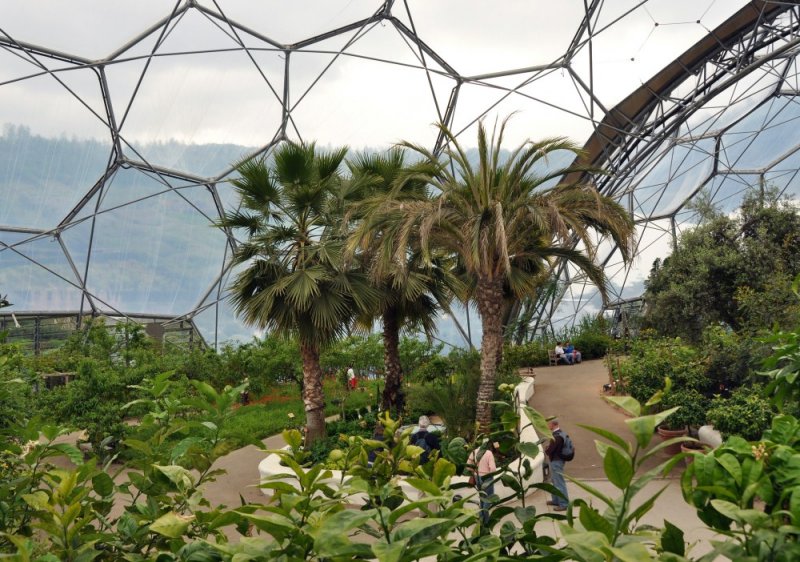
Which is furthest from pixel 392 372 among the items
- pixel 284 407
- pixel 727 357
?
pixel 727 357

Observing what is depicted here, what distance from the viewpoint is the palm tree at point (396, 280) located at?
13.5m

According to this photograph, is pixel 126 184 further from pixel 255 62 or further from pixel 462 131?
pixel 462 131

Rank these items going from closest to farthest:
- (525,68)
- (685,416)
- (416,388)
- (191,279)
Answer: (685,416) → (416,388) → (525,68) → (191,279)

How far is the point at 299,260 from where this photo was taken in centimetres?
1369

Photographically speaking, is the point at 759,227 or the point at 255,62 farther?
the point at 255,62

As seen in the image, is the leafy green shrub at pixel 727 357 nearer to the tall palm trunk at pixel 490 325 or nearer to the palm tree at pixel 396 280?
the tall palm trunk at pixel 490 325

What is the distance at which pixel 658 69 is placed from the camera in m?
25.1

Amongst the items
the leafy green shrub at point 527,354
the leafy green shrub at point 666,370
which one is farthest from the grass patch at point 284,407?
the leafy green shrub at point 666,370

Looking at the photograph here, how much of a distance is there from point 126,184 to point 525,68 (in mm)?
16363

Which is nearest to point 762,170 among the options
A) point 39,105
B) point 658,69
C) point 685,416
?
point 658,69

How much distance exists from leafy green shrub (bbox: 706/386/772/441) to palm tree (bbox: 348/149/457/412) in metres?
5.92

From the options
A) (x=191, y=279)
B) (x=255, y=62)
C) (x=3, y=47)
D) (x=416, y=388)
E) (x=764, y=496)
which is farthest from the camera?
(x=191, y=279)

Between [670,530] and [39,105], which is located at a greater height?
[39,105]

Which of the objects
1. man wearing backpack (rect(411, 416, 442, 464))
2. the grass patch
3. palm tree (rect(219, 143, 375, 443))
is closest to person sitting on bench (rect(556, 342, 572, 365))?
the grass patch
